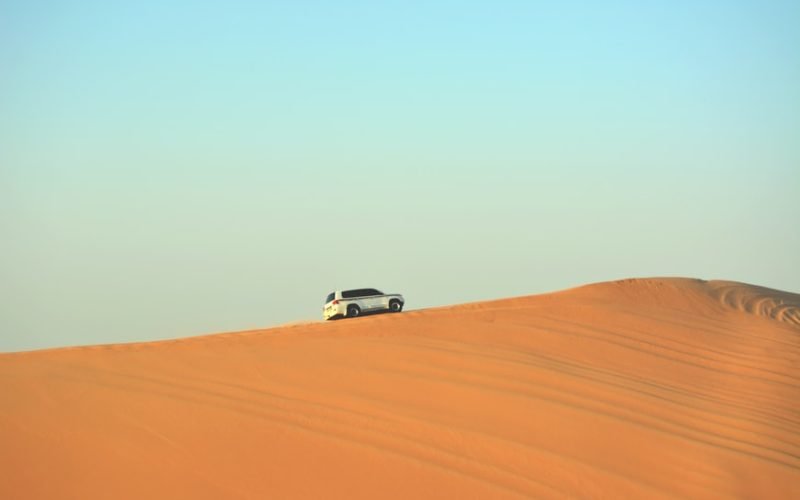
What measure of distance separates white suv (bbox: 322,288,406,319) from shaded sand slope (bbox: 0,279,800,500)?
9.50m

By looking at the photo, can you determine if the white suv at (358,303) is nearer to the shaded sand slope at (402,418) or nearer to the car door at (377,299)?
the car door at (377,299)

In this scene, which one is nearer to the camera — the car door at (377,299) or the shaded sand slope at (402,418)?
the shaded sand slope at (402,418)

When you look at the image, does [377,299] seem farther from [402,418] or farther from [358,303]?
[402,418]

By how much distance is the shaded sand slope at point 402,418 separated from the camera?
8.42 metres

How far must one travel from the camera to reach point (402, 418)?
1030 centimetres

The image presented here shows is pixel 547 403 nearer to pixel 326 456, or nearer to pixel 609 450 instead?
pixel 609 450

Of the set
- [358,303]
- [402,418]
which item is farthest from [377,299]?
[402,418]

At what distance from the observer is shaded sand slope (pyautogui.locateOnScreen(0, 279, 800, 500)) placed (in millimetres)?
8422

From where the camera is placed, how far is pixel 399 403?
35.8 feet

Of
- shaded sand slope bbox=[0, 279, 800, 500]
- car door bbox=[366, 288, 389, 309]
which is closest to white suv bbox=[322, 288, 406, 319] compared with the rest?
car door bbox=[366, 288, 389, 309]

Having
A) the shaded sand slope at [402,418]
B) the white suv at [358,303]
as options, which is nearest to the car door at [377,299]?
the white suv at [358,303]

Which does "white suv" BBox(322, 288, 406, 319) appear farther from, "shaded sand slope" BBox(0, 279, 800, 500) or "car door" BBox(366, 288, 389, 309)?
"shaded sand slope" BBox(0, 279, 800, 500)

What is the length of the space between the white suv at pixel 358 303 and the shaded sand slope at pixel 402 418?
9498 millimetres

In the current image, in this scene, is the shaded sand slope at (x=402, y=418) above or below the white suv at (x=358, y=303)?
below
